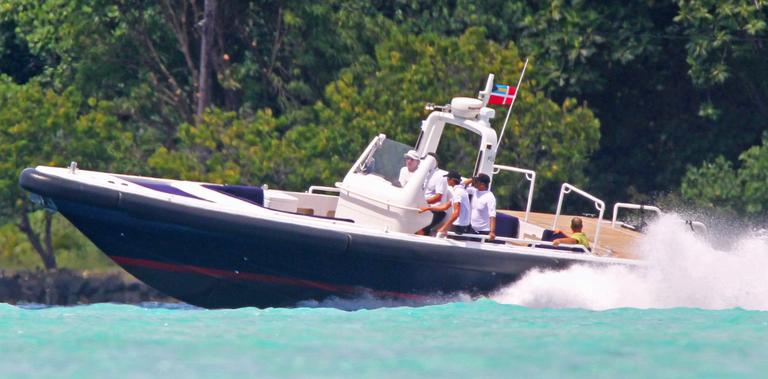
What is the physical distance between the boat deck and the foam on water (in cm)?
20

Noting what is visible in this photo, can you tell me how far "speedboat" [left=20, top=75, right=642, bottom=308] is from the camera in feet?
48.8

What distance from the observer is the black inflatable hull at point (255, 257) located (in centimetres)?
1484

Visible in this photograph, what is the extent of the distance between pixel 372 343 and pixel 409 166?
3.12 m

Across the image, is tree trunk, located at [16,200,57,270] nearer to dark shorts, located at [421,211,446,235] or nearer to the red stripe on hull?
the red stripe on hull

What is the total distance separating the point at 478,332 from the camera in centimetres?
1383

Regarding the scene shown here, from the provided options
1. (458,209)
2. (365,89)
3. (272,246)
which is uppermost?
(365,89)

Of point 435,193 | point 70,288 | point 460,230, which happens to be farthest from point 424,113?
point 460,230

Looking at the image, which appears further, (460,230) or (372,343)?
(460,230)

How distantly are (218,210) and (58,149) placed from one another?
973 centimetres

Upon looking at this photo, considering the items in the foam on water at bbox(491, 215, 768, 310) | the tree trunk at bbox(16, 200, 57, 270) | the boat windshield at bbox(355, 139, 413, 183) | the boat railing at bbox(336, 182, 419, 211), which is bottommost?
the tree trunk at bbox(16, 200, 57, 270)

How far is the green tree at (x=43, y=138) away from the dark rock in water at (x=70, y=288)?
0.96 metres

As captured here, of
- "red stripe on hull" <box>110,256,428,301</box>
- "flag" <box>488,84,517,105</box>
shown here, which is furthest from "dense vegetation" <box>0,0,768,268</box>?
"red stripe on hull" <box>110,256,428,301</box>

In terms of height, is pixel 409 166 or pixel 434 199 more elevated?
pixel 409 166

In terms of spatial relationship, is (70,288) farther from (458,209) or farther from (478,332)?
(478,332)
